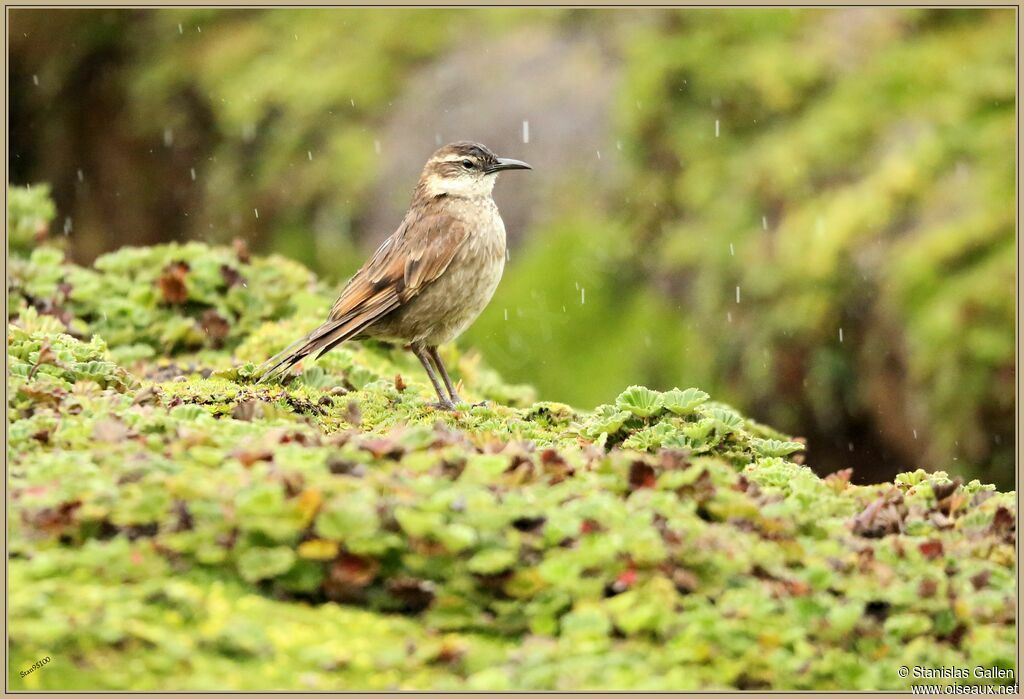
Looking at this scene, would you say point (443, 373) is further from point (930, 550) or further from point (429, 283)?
point (930, 550)

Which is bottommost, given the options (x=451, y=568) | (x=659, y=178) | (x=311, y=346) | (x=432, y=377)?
(x=451, y=568)

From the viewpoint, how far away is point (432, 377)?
752 centimetres

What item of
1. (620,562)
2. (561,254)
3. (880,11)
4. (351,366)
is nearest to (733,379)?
(561,254)

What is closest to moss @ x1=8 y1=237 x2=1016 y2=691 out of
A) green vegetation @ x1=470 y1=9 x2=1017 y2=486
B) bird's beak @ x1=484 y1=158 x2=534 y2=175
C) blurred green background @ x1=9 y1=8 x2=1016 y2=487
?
bird's beak @ x1=484 y1=158 x2=534 y2=175

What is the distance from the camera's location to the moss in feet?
12.2

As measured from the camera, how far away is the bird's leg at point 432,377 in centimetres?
704

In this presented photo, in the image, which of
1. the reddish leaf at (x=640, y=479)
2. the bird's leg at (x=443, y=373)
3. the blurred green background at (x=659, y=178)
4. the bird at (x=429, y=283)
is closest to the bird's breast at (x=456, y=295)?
the bird at (x=429, y=283)

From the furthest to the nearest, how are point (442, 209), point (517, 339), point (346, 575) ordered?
point (517, 339)
point (442, 209)
point (346, 575)

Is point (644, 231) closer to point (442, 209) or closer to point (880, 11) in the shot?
point (880, 11)

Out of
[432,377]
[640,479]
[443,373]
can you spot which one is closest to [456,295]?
[443,373]

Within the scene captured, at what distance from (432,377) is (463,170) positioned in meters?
1.89

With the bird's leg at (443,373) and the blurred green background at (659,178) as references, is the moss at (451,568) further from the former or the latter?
the blurred green background at (659,178)

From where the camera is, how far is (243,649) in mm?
3670

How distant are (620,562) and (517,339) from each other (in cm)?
885
